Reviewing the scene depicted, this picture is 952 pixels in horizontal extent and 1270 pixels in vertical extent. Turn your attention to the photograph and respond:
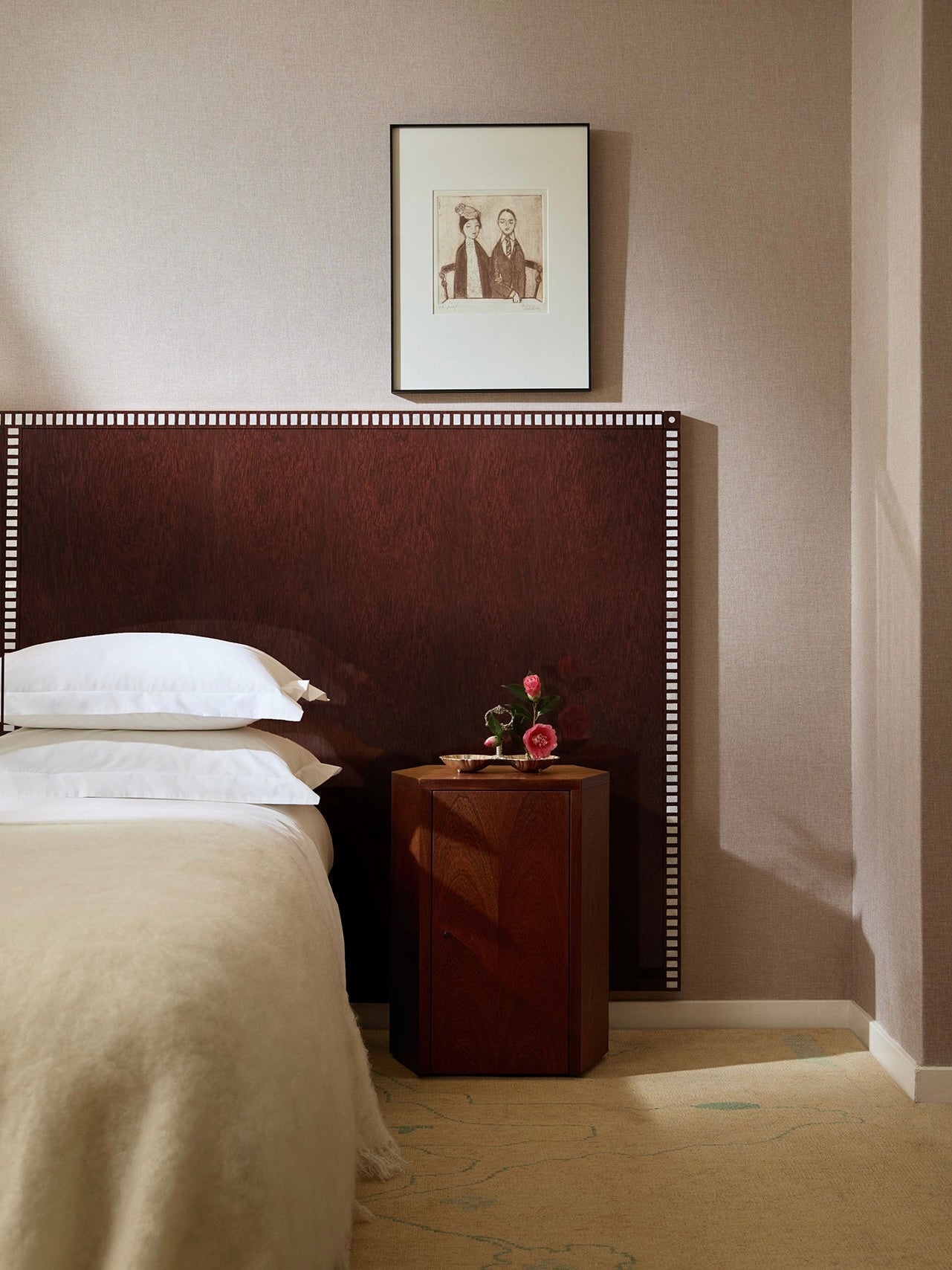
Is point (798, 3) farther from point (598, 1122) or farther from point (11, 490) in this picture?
point (598, 1122)

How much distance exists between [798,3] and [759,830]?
2.21 metres

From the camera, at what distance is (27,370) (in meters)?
2.83

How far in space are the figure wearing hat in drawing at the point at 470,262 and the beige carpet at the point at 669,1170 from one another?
1973 mm

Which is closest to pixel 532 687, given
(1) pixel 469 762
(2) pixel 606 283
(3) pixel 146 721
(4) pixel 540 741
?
(4) pixel 540 741

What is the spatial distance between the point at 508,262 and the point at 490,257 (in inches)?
2.0

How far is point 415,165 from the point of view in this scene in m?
2.80

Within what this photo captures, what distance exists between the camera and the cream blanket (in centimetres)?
103

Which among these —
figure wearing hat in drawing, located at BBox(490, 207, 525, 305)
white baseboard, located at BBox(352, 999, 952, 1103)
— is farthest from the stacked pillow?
figure wearing hat in drawing, located at BBox(490, 207, 525, 305)

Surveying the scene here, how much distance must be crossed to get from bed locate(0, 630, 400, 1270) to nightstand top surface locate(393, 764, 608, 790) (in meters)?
0.80

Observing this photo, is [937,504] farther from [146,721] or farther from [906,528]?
[146,721]

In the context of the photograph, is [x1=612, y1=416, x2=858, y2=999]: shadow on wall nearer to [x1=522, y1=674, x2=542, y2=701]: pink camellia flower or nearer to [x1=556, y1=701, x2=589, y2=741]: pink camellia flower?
[x1=556, y1=701, x2=589, y2=741]: pink camellia flower

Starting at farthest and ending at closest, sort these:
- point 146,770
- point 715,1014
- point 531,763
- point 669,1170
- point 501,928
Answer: point 715,1014, point 531,763, point 501,928, point 146,770, point 669,1170

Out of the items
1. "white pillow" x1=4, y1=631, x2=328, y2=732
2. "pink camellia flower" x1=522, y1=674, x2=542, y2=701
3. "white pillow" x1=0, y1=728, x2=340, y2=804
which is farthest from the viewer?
"pink camellia flower" x1=522, y1=674, x2=542, y2=701

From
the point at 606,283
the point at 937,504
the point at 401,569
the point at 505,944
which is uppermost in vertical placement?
the point at 606,283
